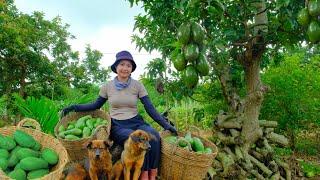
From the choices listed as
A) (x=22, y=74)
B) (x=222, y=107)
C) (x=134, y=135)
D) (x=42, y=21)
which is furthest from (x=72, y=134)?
(x=42, y=21)

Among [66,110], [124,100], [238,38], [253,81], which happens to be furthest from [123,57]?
[253,81]

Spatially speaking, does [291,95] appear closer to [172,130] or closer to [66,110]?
[172,130]

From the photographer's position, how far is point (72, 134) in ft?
16.2

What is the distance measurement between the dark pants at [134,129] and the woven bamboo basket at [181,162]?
0.29 ft

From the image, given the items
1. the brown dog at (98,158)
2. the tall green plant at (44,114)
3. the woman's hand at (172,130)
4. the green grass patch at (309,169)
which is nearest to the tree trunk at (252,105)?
the green grass patch at (309,169)

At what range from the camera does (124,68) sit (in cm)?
498

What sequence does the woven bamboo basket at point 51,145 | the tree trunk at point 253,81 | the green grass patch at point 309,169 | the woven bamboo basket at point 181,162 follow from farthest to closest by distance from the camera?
the green grass patch at point 309,169
the tree trunk at point 253,81
the woven bamboo basket at point 181,162
the woven bamboo basket at point 51,145

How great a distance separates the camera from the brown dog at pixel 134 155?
4324 mm

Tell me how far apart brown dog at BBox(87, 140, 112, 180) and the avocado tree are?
1.16 m

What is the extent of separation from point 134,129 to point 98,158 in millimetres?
879

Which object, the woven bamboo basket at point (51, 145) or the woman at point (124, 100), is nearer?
the woven bamboo basket at point (51, 145)

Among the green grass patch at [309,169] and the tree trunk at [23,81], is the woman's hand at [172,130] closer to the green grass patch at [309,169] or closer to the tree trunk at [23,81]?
the green grass patch at [309,169]

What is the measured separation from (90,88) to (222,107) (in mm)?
6644

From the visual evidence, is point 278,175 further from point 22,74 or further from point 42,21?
point 42,21
